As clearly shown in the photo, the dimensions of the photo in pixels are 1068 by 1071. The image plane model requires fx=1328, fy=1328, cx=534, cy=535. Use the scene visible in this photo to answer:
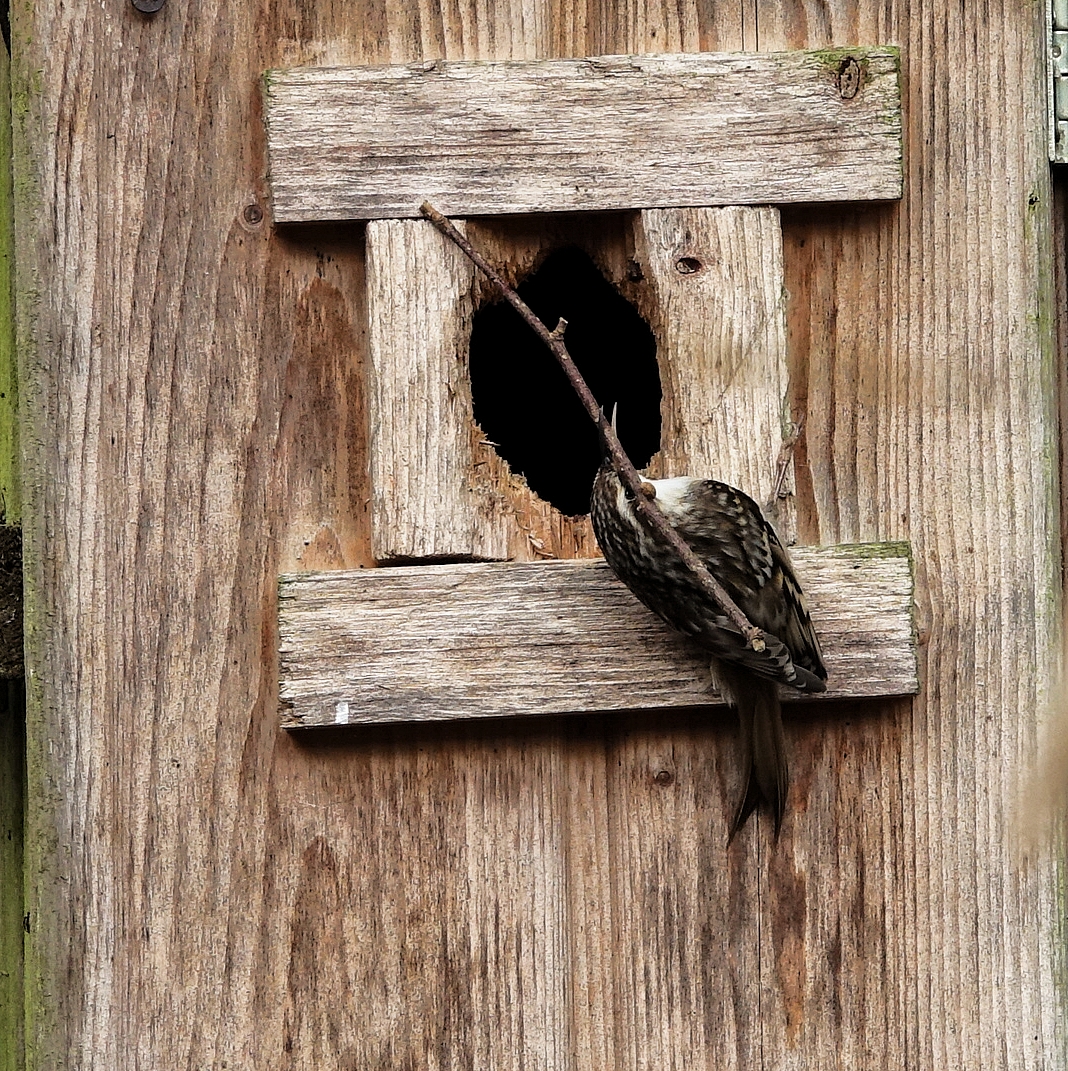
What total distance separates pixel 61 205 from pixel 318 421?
1.52ft

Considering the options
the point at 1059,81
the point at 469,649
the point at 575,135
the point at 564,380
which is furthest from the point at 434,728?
the point at 1059,81

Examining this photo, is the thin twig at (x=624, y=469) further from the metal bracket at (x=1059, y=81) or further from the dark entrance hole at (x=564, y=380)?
the metal bracket at (x=1059, y=81)

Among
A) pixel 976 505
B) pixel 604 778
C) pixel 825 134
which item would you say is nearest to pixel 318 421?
pixel 604 778

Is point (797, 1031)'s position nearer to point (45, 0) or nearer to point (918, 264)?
point (918, 264)

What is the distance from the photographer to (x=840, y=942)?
6.12ft

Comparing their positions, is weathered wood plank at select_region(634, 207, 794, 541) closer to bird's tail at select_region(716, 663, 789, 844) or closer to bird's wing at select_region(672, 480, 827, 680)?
bird's wing at select_region(672, 480, 827, 680)

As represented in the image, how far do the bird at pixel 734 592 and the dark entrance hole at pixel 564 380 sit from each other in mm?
597

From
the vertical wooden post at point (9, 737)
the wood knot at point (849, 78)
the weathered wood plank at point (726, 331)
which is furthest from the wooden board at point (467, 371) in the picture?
the vertical wooden post at point (9, 737)

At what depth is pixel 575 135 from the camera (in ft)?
5.97

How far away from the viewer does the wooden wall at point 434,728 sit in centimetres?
184

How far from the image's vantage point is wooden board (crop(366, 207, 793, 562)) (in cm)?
181

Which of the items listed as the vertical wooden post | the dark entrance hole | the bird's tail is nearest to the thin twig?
the bird's tail

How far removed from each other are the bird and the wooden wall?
88 mm

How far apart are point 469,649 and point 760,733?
0.41 metres
